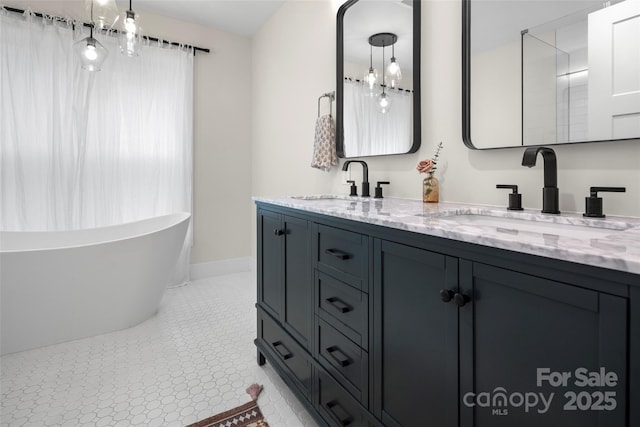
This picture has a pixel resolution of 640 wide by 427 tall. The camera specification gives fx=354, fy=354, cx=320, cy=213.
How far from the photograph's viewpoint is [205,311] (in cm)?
281

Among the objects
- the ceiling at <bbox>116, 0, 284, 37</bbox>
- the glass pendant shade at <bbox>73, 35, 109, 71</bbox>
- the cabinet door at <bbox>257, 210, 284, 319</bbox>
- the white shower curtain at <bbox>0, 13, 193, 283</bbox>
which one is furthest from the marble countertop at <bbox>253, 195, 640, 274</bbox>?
the ceiling at <bbox>116, 0, 284, 37</bbox>

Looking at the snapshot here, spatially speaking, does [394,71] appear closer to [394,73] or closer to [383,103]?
[394,73]

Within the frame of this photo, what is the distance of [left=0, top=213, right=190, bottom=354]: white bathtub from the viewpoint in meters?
2.03

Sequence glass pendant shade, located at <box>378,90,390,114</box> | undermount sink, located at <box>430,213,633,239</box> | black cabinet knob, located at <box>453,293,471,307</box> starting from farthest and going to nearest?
glass pendant shade, located at <box>378,90,390,114</box> → undermount sink, located at <box>430,213,633,239</box> → black cabinet knob, located at <box>453,293,471,307</box>

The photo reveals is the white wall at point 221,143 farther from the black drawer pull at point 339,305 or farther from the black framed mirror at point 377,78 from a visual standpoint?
the black drawer pull at point 339,305

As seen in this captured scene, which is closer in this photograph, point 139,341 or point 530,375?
point 530,375

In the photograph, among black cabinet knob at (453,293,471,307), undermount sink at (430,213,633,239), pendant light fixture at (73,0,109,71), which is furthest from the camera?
pendant light fixture at (73,0,109,71)

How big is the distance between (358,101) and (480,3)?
2.81 ft

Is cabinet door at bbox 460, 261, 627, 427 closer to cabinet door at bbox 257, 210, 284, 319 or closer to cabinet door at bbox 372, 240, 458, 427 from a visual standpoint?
cabinet door at bbox 372, 240, 458, 427

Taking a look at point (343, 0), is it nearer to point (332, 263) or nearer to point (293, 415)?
point (332, 263)

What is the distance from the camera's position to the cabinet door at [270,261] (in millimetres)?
1761

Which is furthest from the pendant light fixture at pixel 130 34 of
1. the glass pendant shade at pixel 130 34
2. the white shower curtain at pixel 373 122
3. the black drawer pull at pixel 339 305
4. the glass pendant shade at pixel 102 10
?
the black drawer pull at pixel 339 305

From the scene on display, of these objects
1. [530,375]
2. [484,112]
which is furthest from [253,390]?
[484,112]

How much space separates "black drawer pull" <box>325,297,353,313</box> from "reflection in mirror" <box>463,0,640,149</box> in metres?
0.85
